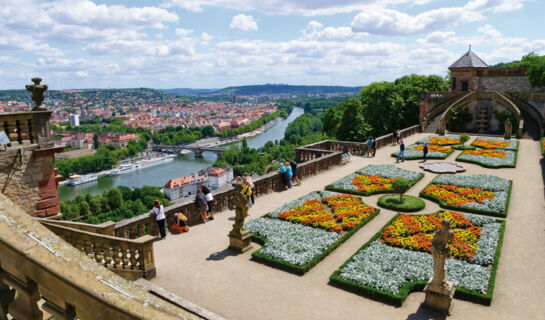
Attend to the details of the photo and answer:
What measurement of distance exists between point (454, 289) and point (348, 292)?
2.70 metres

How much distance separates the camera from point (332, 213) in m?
17.1

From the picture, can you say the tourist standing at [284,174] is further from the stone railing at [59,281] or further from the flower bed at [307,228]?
the stone railing at [59,281]

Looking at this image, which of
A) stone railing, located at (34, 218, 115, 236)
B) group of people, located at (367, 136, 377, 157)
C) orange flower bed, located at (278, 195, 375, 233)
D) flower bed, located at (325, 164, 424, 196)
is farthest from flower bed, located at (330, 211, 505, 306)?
group of people, located at (367, 136, 377, 157)

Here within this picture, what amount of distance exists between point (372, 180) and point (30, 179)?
1669 centimetres

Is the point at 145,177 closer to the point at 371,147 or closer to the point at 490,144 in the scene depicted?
the point at 371,147

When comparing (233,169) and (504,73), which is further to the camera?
(233,169)

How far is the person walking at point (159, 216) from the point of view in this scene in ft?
43.8

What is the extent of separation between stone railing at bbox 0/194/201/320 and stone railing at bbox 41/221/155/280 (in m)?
7.17

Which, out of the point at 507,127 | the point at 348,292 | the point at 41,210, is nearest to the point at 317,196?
the point at 348,292

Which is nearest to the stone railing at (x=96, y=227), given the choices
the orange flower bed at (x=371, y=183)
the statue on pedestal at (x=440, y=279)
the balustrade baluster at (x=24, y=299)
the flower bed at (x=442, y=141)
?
the balustrade baluster at (x=24, y=299)

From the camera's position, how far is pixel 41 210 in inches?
411

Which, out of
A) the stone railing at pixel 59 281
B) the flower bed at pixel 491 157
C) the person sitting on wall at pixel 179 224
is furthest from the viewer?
the flower bed at pixel 491 157

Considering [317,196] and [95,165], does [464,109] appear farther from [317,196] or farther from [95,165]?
[95,165]

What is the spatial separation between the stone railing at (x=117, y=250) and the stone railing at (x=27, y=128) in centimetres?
240
